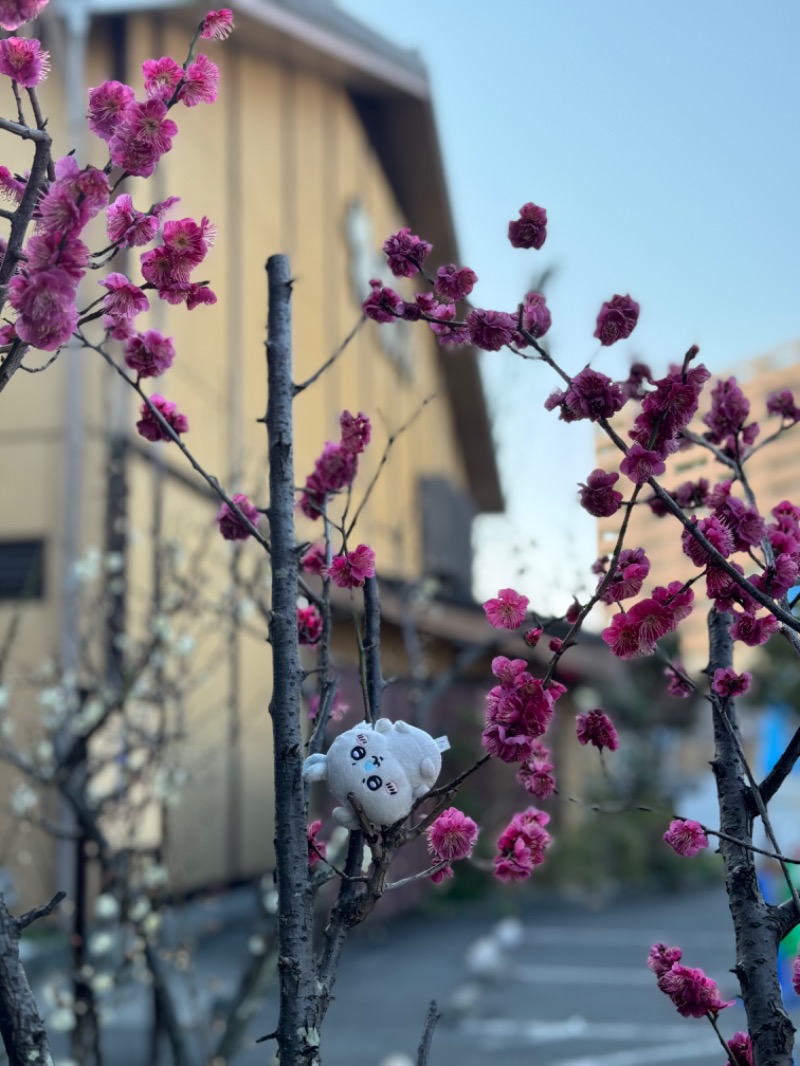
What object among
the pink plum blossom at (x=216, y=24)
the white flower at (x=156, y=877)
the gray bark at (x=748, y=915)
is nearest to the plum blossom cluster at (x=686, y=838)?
the gray bark at (x=748, y=915)

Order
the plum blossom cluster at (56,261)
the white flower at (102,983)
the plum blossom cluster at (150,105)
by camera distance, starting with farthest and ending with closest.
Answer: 1. the white flower at (102,983)
2. the plum blossom cluster at (150,105)
3. the plum blossom cluster at (56,261)

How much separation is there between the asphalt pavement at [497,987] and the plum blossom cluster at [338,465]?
117 inches

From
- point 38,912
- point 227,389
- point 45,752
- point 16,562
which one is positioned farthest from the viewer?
point 227,389

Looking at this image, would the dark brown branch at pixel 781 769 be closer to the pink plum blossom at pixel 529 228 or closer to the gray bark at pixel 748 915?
the gray bark at pixel 748 915

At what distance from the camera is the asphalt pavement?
7.10 meters

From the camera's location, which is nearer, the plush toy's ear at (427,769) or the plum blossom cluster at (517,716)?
the plum blossom cluster at (517,716)

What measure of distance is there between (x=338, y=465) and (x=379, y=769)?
58 cm

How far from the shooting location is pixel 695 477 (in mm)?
2301

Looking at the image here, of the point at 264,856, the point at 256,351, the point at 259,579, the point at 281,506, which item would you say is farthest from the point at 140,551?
the point at 281,506

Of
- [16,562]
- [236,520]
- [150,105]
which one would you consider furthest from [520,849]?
[16,562]

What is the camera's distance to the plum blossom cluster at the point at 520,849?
1.76 meters

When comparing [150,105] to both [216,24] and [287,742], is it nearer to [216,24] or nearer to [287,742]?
[216,24]

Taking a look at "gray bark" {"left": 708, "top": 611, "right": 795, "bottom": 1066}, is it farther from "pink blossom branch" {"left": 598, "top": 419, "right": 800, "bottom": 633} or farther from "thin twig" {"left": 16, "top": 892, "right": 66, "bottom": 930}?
"thin twig" {"left": 16, "top": 892, "right": 66, "bottom": 930}

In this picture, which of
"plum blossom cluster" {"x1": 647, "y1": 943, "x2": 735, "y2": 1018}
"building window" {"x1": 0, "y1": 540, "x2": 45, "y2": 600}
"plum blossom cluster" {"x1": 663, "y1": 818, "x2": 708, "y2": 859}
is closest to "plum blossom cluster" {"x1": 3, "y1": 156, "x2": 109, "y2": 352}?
"plum blossom cluster" {"x1": 663, "y1": 818, "x2": 708, "y2": 859}
